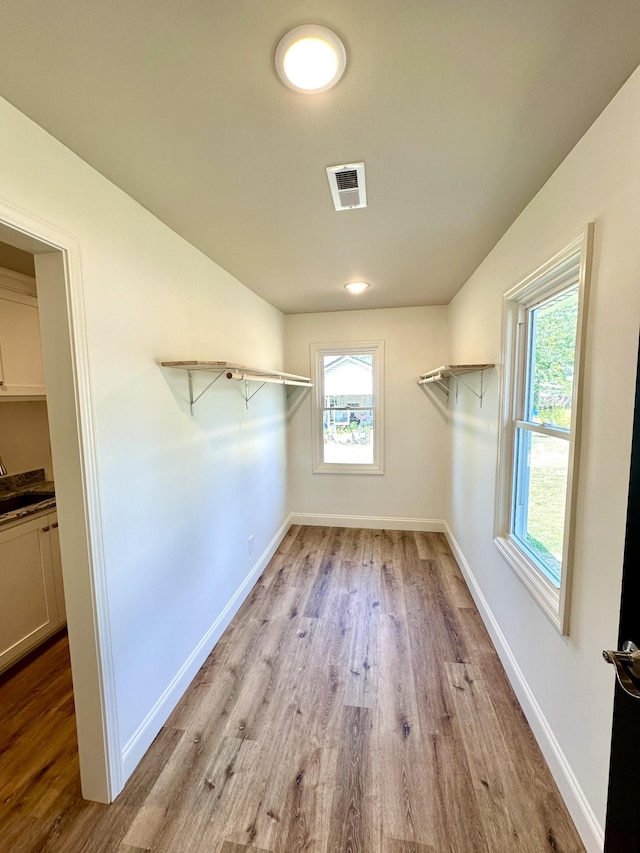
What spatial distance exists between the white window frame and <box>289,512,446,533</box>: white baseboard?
1.89 meters

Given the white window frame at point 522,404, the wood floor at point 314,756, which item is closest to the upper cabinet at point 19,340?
the wood floor at point 314,756

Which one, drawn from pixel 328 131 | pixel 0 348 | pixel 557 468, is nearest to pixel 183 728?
pixel 557 468

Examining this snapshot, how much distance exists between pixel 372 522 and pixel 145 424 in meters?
3.09

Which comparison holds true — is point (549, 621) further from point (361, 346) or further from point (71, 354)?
point (361, 346)

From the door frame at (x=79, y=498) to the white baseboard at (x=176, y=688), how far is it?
0.08 meters

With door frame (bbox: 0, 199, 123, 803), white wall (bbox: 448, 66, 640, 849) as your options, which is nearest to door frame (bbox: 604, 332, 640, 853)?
white wall (bbox: 448, 66, 640, 849)

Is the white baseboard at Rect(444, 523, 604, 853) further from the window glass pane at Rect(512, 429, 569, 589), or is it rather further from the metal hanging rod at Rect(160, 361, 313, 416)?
the metal hanging rod at Rect(160, 361, 313, 416)

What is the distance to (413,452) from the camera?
12.9 ft

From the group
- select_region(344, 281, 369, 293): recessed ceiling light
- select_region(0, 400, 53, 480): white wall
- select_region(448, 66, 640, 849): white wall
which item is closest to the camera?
select_region(448, 66, 640, 849): white wall

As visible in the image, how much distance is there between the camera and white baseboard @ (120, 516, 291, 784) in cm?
150

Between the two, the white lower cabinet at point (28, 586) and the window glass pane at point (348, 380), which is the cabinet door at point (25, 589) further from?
the window glass pane at point (348, 380)

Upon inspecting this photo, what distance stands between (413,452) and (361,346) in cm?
134

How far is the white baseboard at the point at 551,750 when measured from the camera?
1.18m

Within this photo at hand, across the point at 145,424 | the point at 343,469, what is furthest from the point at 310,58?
the point at 343,469
